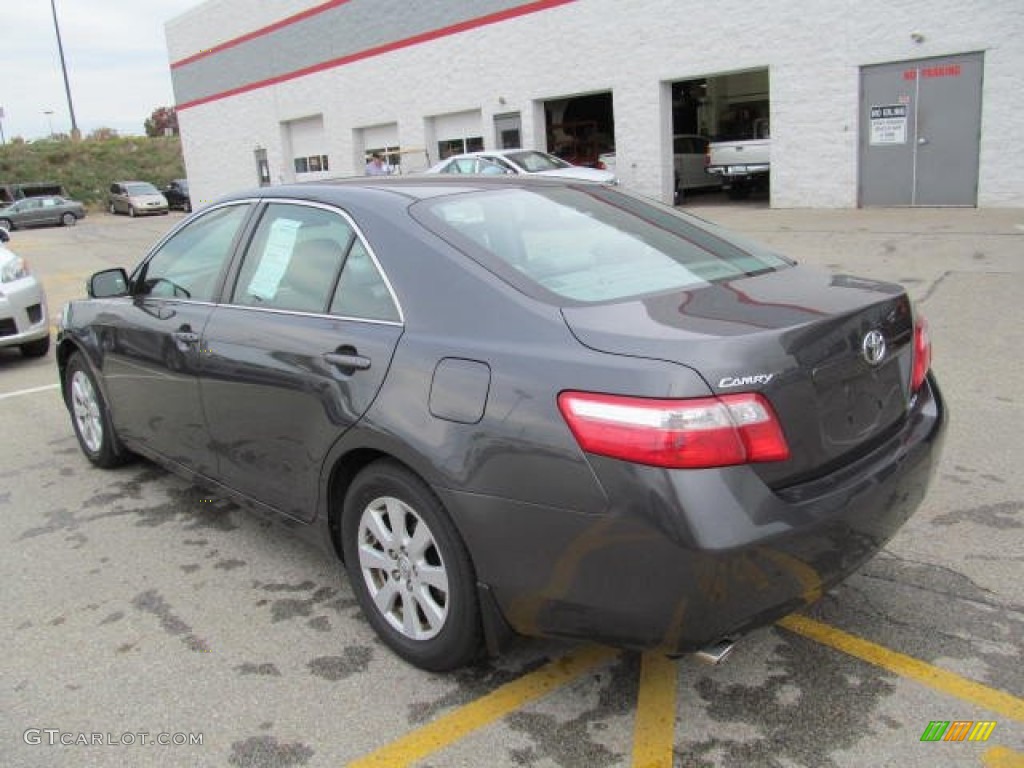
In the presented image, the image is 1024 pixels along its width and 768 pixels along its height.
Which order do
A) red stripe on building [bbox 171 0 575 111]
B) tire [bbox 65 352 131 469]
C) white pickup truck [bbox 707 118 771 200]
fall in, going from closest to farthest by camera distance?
tire [bbox 65 352 131 469]
white pickup truck [bbox 707 118 771 200]
red stripe on building [bbox 171 0 575 111]

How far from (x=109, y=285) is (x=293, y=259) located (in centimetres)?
168

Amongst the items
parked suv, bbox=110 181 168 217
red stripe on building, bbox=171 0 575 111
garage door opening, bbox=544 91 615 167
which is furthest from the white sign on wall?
parked suv, bbox=110 181 168 217

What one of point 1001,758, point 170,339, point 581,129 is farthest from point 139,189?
point 1001,758

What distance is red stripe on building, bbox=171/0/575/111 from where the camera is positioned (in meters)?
21.9

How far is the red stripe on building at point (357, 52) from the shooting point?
21.9m

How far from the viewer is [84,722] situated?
112 inches

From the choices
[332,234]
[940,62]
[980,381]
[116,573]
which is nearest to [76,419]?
[116,573]

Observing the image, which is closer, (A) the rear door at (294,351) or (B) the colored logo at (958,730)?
(B) the colored logo at (958,730)

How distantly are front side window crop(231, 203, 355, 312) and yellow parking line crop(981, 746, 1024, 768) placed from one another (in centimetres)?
249

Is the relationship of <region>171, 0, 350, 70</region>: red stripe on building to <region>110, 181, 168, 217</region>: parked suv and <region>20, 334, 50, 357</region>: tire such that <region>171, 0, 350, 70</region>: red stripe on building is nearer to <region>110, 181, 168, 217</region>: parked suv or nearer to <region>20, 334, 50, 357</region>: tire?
<region>110, 181, 168, 217</region>: parked suv

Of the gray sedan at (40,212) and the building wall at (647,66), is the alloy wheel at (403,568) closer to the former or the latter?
the building wall at (647,66)

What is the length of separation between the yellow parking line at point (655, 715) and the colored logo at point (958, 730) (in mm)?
709

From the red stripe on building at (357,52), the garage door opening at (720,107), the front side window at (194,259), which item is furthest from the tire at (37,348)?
the garage door opening at (720,107)

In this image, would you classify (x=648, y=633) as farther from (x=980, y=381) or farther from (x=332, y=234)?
(x=980, y=381)
